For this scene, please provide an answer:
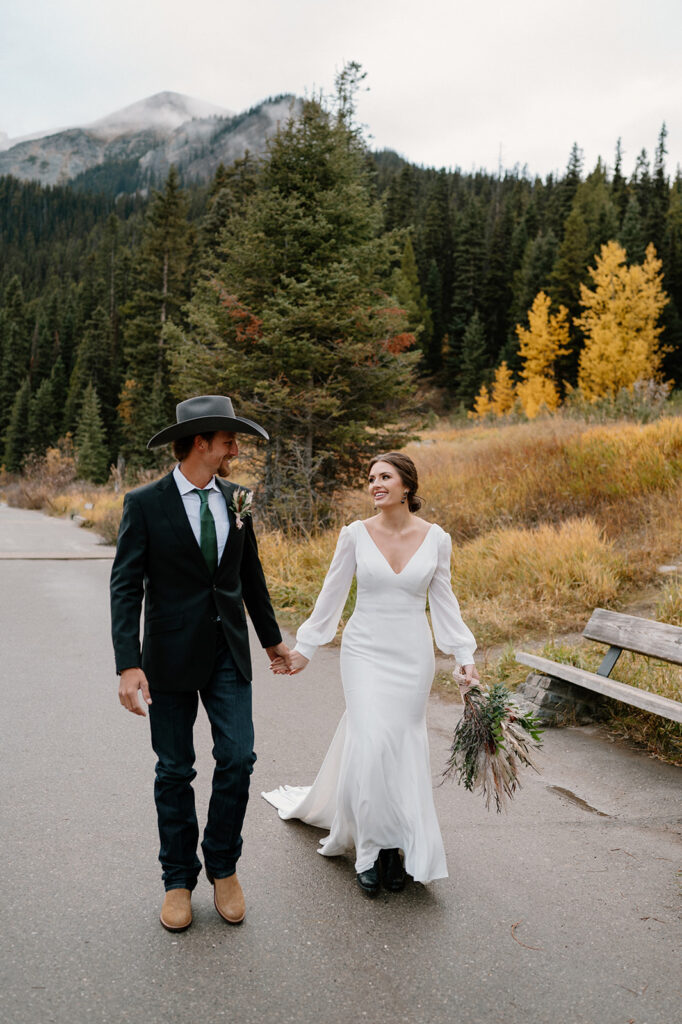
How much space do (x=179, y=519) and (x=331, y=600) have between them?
3.63 feet

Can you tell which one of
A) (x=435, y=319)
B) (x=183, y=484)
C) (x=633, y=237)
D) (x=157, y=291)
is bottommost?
(x=183, y=484)

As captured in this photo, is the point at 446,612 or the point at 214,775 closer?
the point at 214,775

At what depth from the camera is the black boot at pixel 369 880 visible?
11.4 ft

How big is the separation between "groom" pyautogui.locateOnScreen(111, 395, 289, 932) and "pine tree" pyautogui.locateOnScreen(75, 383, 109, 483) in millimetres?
47851

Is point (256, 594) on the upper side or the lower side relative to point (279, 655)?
upper

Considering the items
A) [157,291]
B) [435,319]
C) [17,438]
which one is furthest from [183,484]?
[435,319]

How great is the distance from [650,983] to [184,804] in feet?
6.20

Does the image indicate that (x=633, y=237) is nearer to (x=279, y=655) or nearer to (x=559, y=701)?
(x=559, y=701)

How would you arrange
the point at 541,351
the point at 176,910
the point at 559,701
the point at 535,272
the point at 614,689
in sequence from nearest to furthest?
the point at 176,910 < the point at 614,689 < the point at 559,701 < the point at 541,351 < the point at 535,272

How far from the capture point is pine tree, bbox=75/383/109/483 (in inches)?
1956

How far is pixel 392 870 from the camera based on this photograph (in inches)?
141

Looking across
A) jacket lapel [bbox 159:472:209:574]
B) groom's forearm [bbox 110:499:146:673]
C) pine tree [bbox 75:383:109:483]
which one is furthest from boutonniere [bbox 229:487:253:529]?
pine tree [bbox 75:383:109:483]

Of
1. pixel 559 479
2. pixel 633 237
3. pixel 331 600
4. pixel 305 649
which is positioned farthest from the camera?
pixel 633 237

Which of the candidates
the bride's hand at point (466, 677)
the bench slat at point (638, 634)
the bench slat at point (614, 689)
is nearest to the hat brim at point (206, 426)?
the bride's hand at point (466, 677)
